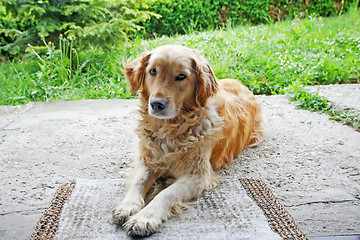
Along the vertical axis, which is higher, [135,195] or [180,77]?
[180,77]

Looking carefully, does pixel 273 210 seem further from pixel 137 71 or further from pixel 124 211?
pixel 137 71

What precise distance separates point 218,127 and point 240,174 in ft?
1.80

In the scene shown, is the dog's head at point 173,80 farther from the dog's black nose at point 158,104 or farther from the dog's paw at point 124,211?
the dog's paw at point 124,211

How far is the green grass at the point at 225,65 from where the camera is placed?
560 centimetres

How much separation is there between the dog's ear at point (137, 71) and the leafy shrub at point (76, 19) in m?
3.04

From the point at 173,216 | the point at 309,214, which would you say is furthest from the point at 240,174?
the point at 173,216

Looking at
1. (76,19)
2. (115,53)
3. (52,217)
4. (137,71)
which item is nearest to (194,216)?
(52,217)

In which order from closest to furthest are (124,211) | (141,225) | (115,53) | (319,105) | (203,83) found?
(141,225)
(124,211)
(203,83)
(319,105)
(115,53)

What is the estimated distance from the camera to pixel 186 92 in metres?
2.66

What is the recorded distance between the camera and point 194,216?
2393mm

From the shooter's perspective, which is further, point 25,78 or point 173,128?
point 25,78

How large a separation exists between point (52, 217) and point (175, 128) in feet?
3.57

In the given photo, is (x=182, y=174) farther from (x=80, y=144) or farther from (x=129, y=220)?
(x=80, y=144)

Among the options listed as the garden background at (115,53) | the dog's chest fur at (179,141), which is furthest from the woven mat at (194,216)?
the garden background at (115,53)
